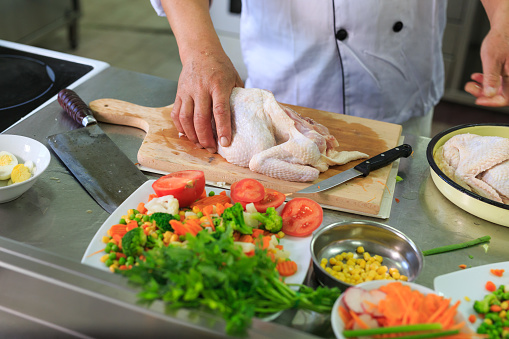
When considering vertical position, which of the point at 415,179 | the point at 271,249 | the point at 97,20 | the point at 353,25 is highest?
the point at 353,25

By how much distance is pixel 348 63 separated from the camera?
82.0 inches

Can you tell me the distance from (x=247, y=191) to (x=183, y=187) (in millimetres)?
178

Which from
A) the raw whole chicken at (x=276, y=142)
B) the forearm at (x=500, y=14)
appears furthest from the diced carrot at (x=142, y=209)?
the forearm at (x=500, y=14)

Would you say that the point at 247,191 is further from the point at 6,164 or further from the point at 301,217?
the point at 6,164

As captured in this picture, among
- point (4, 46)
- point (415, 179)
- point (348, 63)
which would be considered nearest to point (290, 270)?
point (415, 179)

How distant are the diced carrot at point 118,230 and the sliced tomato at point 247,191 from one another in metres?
0.31

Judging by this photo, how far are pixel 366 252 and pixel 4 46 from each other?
6.72 ft

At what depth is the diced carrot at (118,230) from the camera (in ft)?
4.03

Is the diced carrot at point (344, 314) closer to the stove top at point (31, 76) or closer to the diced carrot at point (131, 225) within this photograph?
the diced carrot at point (131, 225)

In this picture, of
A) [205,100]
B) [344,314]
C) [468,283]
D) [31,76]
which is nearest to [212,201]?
[205,100]

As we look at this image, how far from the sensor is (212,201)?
1.38 metres

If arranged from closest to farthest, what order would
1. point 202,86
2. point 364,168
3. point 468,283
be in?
point 468,283 → point 364,168 → point 202,86

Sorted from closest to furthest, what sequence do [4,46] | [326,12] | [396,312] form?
[396,312], [326,12], [4,46]

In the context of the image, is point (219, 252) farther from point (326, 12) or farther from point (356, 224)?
point (326, 12)
